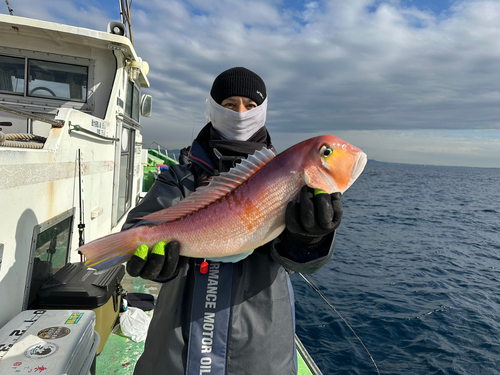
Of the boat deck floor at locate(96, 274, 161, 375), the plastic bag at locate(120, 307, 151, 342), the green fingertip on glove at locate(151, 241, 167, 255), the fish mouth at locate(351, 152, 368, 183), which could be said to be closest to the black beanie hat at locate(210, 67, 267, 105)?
the fish mouth at locate(351, 152, 368, 183)

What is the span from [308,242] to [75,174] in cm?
381

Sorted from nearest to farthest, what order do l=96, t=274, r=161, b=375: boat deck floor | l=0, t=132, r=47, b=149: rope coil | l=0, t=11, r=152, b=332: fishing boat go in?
l=0, t=132, r=47, b=149: rope coil → l=0, t=11, r=152, b=332: fishing boat → l=96, t=274, r=161, b=375: boat deck floor

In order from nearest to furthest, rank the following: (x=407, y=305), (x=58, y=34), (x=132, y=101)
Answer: (x=58, y=34) < (x=132, y=101) < (x=407, y=305)

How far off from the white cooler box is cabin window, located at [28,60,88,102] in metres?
4.99

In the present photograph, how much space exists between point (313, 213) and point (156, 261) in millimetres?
1009

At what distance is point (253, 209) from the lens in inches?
75.3

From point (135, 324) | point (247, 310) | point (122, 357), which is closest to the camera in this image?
point (247, 310)

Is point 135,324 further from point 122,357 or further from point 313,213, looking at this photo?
point 313,213

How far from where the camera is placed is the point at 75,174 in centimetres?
441

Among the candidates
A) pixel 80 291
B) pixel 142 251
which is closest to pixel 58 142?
pixel 80 291

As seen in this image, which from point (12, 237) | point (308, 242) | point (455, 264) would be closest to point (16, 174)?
point (12, 237)

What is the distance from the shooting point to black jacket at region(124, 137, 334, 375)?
2.06 metres

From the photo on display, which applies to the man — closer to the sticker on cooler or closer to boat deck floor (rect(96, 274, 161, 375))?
the sticker on cooler

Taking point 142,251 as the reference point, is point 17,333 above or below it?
below
